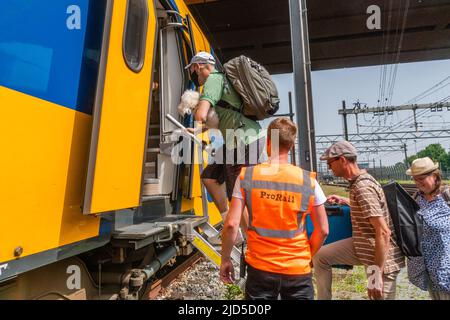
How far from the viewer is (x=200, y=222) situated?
3287 mm

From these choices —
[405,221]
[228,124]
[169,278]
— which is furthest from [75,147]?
[169,278]

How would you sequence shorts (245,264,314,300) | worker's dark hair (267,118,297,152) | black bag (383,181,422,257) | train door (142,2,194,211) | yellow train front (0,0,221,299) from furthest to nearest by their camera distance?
train door (142,2,194,211) → black bag (383,181,422,257) → worker's dark hair (267,118,297,152) → shorts (245,264,314,300) → yellow train front (0,0,221,299)

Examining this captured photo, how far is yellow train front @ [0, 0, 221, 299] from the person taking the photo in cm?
165

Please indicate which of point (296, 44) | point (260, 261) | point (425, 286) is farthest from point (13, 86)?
point (425, 286)

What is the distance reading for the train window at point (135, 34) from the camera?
97.3 inches

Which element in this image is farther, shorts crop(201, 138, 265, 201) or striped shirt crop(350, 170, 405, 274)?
shorts crop(201, 138, 265, 201)

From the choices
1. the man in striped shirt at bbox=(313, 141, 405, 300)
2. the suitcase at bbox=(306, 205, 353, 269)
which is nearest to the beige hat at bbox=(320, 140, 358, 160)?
the man in striped shirt at bbox=(313, 141, 405, 300)

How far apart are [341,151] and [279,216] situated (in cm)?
91

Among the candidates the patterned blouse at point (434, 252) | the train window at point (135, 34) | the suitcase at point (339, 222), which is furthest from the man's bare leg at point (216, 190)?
the patterned blouse at point (434, 252)

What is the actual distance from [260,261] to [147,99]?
1552 millimetres

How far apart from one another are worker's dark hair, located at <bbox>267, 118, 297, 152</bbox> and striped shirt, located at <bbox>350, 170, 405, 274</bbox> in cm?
72

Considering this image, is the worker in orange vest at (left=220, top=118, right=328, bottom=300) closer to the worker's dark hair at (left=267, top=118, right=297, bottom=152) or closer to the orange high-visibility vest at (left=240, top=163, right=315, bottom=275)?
the orange high-visibility vest at (left=240, top=163, right=315, bottom=275)

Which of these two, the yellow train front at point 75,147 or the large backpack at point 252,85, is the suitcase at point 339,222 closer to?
the large backpack at point 252,85
